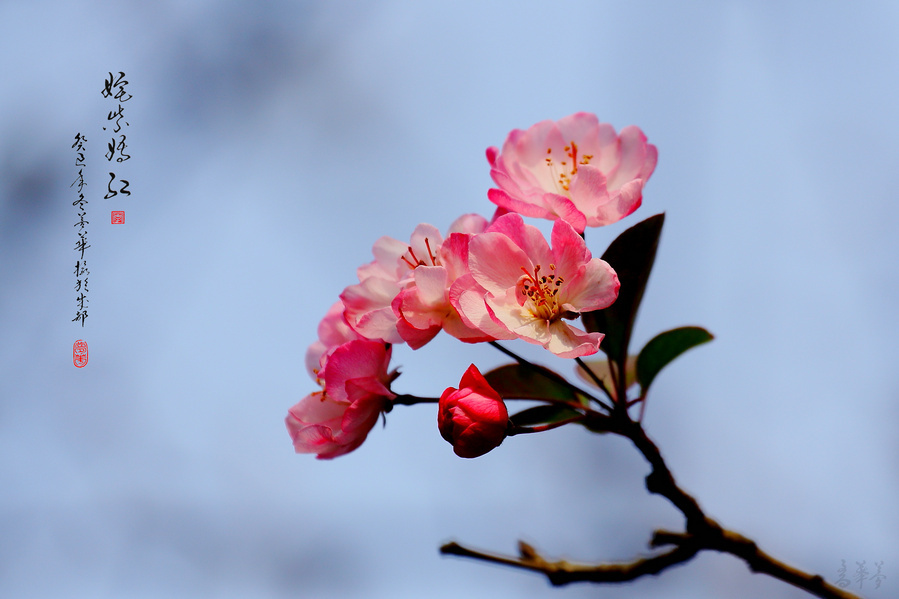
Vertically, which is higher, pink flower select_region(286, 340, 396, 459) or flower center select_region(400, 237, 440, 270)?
flower center select_region(400, 237, 440, 270)

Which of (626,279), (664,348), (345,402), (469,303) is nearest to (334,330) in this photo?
(345,402)

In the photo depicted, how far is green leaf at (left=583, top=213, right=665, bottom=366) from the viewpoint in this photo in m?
1.08

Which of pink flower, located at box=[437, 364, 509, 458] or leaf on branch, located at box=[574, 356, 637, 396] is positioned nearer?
pink flower, located at box=[437, 364, 509, 458]

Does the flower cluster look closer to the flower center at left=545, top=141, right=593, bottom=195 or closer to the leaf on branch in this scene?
the flower center at left=545, top=141, right=593, bottom=195

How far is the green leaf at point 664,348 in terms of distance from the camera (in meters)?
1.25

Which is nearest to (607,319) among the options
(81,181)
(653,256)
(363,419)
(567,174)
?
(653,256)

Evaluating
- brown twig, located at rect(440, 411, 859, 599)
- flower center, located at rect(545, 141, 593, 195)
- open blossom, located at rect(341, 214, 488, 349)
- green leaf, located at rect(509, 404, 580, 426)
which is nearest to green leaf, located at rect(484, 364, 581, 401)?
green leaf, located at rect(509, 404, 580, 426)

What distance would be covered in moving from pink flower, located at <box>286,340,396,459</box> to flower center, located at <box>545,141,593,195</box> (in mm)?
525

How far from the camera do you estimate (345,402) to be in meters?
1.05

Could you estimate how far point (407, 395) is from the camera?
1.07 m

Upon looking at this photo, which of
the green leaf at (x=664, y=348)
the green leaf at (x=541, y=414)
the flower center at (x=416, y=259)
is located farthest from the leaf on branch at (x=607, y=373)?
the flower center at (x=416, y=259)

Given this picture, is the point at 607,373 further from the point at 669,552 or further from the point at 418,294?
the point at 418,294

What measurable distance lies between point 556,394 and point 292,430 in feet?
1.57

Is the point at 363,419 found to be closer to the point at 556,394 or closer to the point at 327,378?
the point at 327,378
